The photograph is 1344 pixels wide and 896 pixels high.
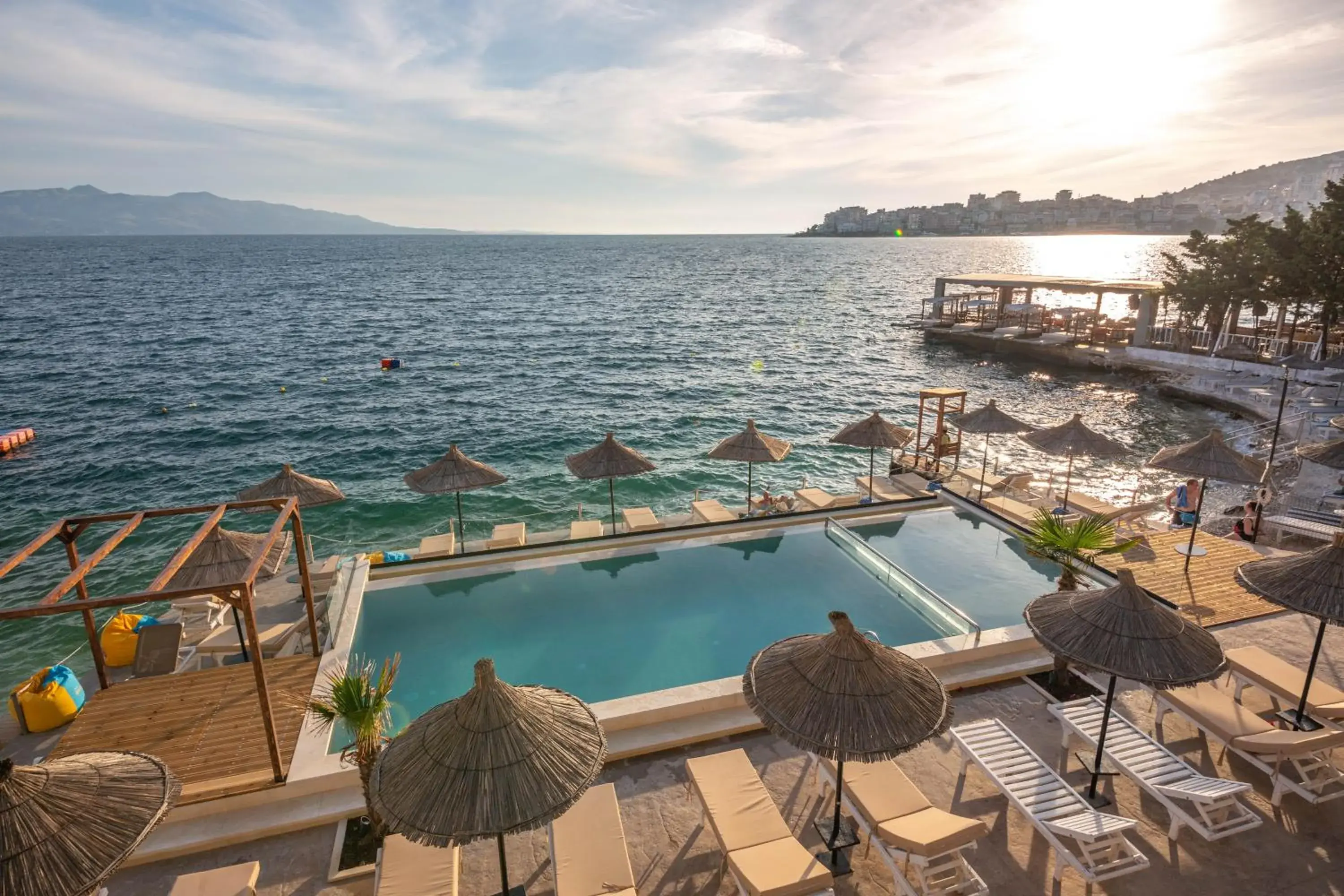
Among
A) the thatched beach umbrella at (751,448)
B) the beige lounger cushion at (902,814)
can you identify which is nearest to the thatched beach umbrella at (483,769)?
the beige lounger cushion at (902,814)

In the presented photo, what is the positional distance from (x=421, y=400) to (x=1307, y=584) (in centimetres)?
3901

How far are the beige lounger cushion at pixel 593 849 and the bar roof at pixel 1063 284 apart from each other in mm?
46541

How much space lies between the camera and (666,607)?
12312 mm

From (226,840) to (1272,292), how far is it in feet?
148

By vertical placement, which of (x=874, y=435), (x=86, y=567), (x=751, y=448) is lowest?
(x=751, y=448)

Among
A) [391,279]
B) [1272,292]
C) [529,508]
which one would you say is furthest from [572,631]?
[391,279]

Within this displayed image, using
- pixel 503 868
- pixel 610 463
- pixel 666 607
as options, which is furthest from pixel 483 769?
pixel 610 463

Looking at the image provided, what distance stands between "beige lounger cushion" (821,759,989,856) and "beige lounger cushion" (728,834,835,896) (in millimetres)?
742

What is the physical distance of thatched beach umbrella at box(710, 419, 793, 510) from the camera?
1553 cm

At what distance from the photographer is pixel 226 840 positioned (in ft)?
23.8

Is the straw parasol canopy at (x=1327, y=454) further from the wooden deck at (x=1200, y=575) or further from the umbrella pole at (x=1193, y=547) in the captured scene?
the umbrella pole at (x=1193, y=547)

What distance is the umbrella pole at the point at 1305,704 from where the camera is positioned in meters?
8.27

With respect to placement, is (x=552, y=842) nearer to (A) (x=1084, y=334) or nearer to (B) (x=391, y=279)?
(A) (x=1084, y=334)

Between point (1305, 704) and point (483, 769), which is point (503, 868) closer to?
point (483, 769)
